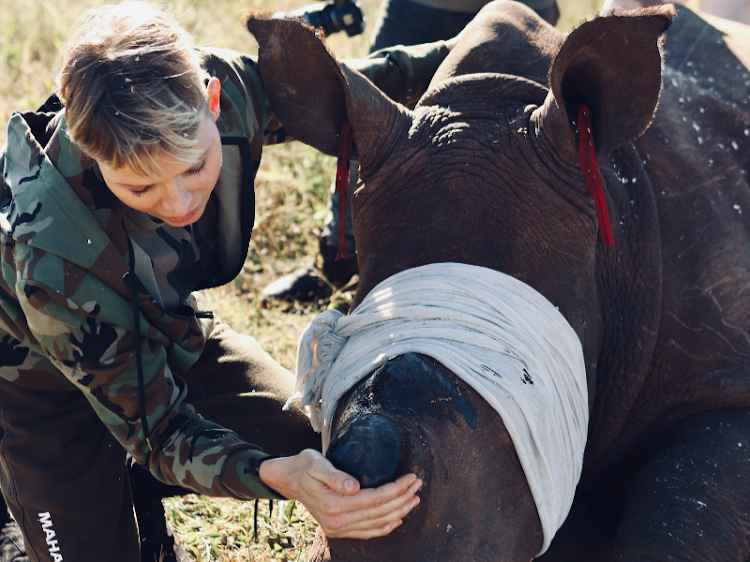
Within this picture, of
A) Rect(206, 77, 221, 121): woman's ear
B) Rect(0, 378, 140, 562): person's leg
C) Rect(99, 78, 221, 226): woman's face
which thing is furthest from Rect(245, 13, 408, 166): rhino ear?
Rect(0, 378, 140, 562): person's leg

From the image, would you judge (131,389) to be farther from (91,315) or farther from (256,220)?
(256,220)

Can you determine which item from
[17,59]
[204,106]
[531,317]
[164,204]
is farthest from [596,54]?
[17,59]

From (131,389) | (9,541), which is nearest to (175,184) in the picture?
(131,389)

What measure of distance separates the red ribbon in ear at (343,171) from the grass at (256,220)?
29.8 inches

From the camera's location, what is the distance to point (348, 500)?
172 cm

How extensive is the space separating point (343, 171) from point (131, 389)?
0.91m

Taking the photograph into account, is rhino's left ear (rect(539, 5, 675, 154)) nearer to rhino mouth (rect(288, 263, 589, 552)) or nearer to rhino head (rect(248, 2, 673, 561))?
rhino head (rect(248, 2, 673, 561))

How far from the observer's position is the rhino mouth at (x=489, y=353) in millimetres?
1944

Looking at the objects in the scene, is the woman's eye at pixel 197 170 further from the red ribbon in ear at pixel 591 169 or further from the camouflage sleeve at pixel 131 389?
the red ribbon in ear at pixel 591 169

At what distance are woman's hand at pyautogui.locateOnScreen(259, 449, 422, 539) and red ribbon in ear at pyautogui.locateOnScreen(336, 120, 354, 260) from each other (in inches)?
34.3

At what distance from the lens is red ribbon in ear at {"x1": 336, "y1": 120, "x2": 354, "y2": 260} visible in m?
2.59

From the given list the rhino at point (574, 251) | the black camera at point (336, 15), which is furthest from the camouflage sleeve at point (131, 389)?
the black camera at point (336, 15)

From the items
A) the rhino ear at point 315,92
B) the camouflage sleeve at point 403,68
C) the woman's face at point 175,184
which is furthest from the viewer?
the camouflage sleeve at point 403,68

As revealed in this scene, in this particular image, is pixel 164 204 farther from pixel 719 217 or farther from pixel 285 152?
pixel 285 152
